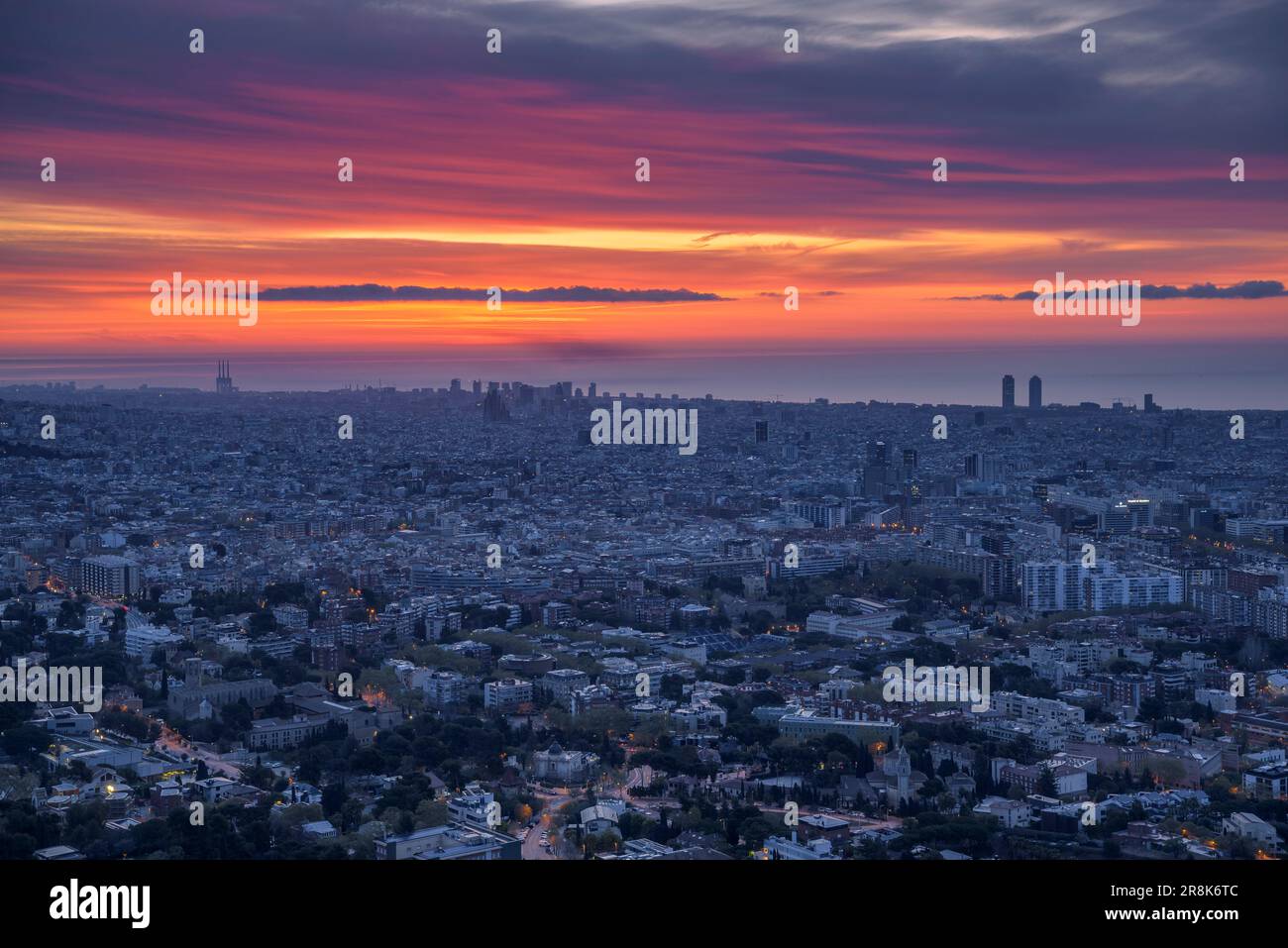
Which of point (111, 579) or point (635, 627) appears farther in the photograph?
point (111, 579)

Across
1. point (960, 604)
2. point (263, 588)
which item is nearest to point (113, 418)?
point (263, 588)

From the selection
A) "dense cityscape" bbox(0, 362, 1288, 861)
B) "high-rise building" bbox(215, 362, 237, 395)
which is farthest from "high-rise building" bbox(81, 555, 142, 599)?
"high-rise building" bbox(215, 362, 237, 395)

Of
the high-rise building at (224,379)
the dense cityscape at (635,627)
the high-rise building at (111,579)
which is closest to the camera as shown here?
the dense cityscape at (635,627)

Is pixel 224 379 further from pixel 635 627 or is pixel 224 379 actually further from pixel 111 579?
pixel 635 627

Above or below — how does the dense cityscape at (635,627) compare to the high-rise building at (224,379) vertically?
below

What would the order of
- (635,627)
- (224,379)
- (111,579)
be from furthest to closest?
1. (224,379)
2. (111,579)
3. (635,627)

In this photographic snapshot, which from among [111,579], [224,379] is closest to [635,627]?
[111,579]

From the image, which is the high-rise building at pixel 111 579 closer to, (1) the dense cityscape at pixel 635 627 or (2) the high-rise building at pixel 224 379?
(1) the dense cityscape at pixel 635 627

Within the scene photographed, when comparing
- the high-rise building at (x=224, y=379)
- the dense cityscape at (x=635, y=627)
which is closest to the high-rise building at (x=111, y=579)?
the dense cityscape at (x=635, y=627)
